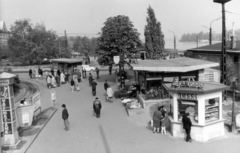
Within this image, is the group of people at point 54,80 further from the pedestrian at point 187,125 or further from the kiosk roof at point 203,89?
the pedestrian at point 187,125

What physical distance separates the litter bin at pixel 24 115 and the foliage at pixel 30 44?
37734 millimetres

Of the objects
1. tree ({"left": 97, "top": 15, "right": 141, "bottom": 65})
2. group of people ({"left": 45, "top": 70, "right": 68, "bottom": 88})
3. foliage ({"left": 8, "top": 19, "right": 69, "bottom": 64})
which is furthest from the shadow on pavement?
foliage ({"left": 8, "top": 19, "right": 69, "bottom": 64})

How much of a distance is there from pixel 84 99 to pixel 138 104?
5.23 m

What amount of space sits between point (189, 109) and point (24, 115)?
27.2 ft

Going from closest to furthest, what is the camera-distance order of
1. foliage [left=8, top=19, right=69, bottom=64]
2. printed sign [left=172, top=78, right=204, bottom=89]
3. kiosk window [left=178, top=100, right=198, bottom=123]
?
printed sign [left=172, top=78, right=204, bottom=89], kiosk window [left=178, top=100, right=198, bottom=123], foliage [left=8, top=19, right=69, bottom=64]

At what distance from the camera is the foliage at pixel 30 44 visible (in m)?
50.4

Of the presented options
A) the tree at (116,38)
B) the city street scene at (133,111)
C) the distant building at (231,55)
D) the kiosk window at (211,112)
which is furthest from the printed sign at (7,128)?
the distant building at (231,55)

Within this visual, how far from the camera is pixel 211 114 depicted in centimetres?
1177

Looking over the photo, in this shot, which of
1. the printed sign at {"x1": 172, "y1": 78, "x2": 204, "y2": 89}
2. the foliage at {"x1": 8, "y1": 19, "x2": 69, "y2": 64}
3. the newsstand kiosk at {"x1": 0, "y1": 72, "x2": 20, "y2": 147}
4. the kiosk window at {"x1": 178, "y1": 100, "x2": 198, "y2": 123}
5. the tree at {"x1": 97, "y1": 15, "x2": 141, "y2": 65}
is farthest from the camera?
the foliage at {"x1": 8, "y1": 19, "x2": 69, "y2": 64}

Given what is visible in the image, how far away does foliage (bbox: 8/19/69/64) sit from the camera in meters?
50.4

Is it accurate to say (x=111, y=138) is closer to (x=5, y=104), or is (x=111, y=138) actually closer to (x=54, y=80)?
(x=5, y=104)

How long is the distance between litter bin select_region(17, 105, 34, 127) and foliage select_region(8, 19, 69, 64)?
37.7 m

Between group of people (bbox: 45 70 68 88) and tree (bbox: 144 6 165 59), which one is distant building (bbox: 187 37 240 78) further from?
group of people (bbox: 45 70 68 88)

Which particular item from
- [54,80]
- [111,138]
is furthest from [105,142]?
[54,80]
